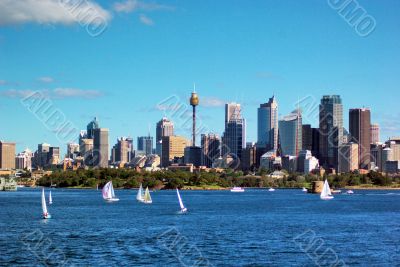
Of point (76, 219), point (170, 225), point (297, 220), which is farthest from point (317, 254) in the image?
point (76, 219)

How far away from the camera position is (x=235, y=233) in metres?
89.8

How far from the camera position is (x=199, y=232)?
3590 inches

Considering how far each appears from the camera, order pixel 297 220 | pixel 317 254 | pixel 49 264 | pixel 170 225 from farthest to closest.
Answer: pixel 297 220 < pixel 170 225 < pixel 317 254 < pixel 49 264

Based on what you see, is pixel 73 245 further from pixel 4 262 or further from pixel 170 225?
pixel 170 225

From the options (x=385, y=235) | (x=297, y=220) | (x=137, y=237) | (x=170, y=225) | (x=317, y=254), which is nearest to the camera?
(x=317, y=254)

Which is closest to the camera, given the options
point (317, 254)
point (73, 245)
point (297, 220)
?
point (317, 254)

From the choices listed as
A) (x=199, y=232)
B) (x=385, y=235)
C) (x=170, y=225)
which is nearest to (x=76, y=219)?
(x=170, y=225)

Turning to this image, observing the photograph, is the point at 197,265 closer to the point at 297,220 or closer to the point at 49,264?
the point at 49,264

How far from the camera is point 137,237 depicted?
83250 millimetres

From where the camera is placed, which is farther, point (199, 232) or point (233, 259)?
point (199, 232)

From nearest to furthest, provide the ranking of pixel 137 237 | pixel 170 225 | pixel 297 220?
1. pixel 137 237
2. pixel 170 225
3. pixel 297 220

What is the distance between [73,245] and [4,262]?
12.9 meters

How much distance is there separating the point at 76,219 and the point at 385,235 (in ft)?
159

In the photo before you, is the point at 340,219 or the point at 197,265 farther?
the point at 340,219
